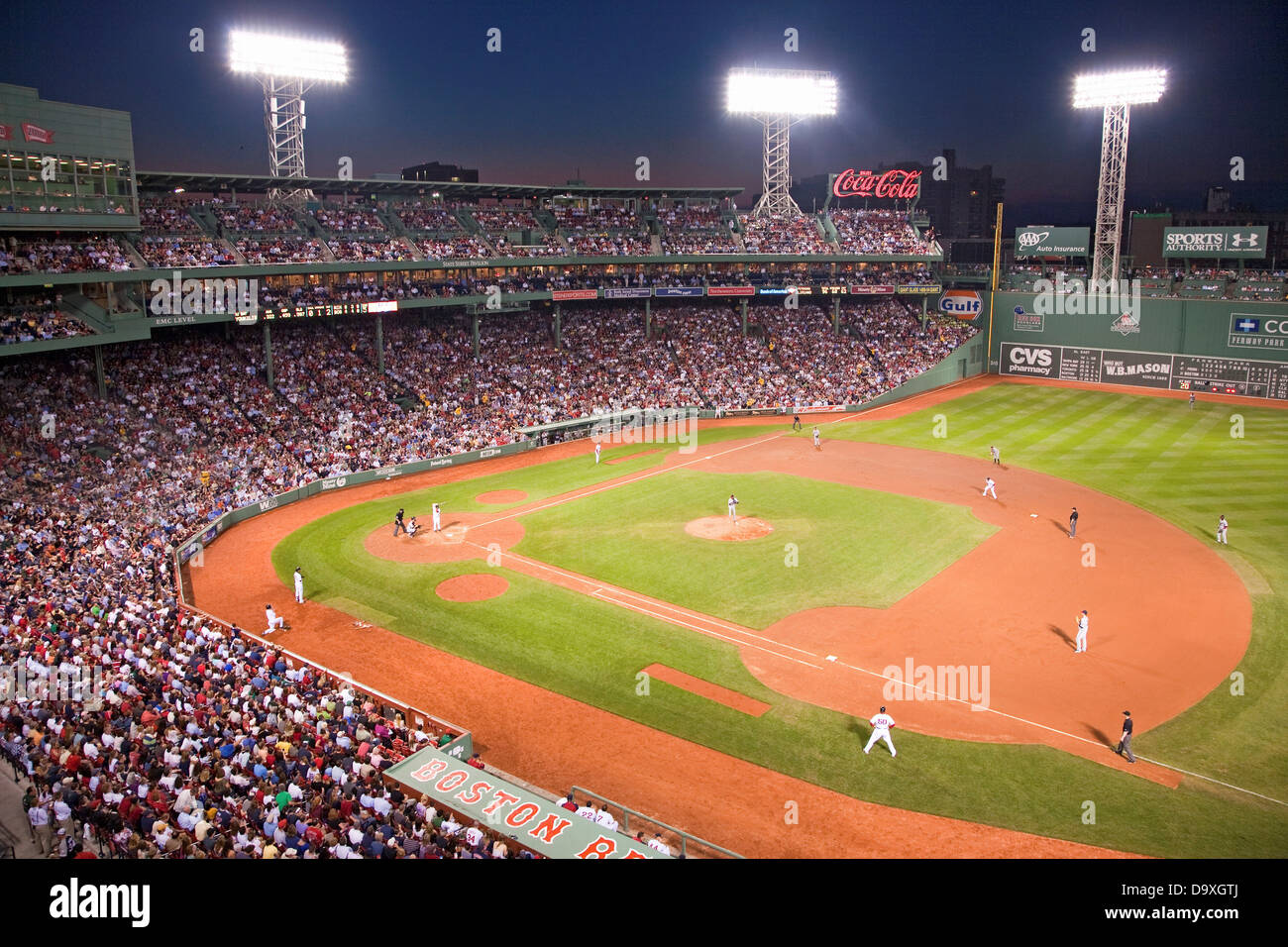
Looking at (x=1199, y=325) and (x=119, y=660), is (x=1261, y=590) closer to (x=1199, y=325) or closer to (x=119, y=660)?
(x=119, y=660)

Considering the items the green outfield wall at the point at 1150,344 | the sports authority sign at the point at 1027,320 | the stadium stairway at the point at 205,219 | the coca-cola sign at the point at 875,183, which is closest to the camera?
the stadium stairway at the point at 205,219

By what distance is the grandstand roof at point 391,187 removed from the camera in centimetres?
4588

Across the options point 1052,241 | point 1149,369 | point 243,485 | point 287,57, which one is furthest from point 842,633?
point 1052,241

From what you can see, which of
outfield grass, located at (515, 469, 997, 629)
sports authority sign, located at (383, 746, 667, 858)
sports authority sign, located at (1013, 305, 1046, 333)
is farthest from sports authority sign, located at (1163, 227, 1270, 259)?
sports authority sign, located at (383, 746, 667, 858)

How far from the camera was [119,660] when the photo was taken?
19.4 metres

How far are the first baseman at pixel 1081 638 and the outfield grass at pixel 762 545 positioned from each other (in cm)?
529

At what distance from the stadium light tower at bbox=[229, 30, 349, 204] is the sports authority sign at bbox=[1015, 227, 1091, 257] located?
51447 mm

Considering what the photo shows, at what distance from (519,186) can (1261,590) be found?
47770 millimetres

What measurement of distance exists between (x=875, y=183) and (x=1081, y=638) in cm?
5696

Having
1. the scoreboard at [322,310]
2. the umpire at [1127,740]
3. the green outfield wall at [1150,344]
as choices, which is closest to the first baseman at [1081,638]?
the umpire at [1127,740]

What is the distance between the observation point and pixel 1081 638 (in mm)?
22625

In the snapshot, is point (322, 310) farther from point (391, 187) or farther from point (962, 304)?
point (962, 304)

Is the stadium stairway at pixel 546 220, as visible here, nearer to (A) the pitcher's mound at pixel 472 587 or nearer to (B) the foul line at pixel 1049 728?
(A) the pitcher's mound at pixel 472 587
